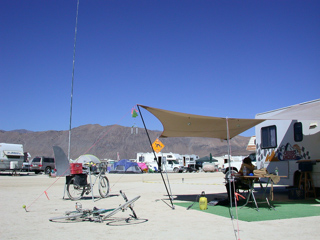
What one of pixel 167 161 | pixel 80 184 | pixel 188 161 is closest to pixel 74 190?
pixel 80 184

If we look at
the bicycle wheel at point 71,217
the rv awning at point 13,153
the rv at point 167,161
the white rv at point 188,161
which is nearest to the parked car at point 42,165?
the rv awning at point 13,153

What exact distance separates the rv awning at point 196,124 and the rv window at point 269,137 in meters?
2.02

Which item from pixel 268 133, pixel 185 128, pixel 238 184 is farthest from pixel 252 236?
pixel 268 133

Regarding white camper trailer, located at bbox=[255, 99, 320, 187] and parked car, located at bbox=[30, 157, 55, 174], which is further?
parked car, located at bbox=[30, 157, 55, 174]

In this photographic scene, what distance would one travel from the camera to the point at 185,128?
366 inches

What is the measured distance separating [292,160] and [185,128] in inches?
144

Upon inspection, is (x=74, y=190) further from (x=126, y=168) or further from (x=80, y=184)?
(x=126, y=168)

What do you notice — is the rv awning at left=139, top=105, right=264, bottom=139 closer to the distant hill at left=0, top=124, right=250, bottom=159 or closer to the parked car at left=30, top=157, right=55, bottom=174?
the parked car at left=30, top=157, right=55, bottom=174

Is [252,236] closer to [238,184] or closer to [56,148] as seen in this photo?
[238,184]

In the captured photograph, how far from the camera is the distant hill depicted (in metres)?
98.9

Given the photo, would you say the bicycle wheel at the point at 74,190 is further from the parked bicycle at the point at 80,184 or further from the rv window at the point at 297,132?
the rv window at the point at 297,132

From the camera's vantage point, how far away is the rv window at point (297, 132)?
1027 cm

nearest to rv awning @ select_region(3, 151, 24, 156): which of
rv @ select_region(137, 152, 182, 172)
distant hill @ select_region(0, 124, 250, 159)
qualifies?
rv @ select_region(137, 152, 182, 172)

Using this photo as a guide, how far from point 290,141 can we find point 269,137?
0.98 metres
